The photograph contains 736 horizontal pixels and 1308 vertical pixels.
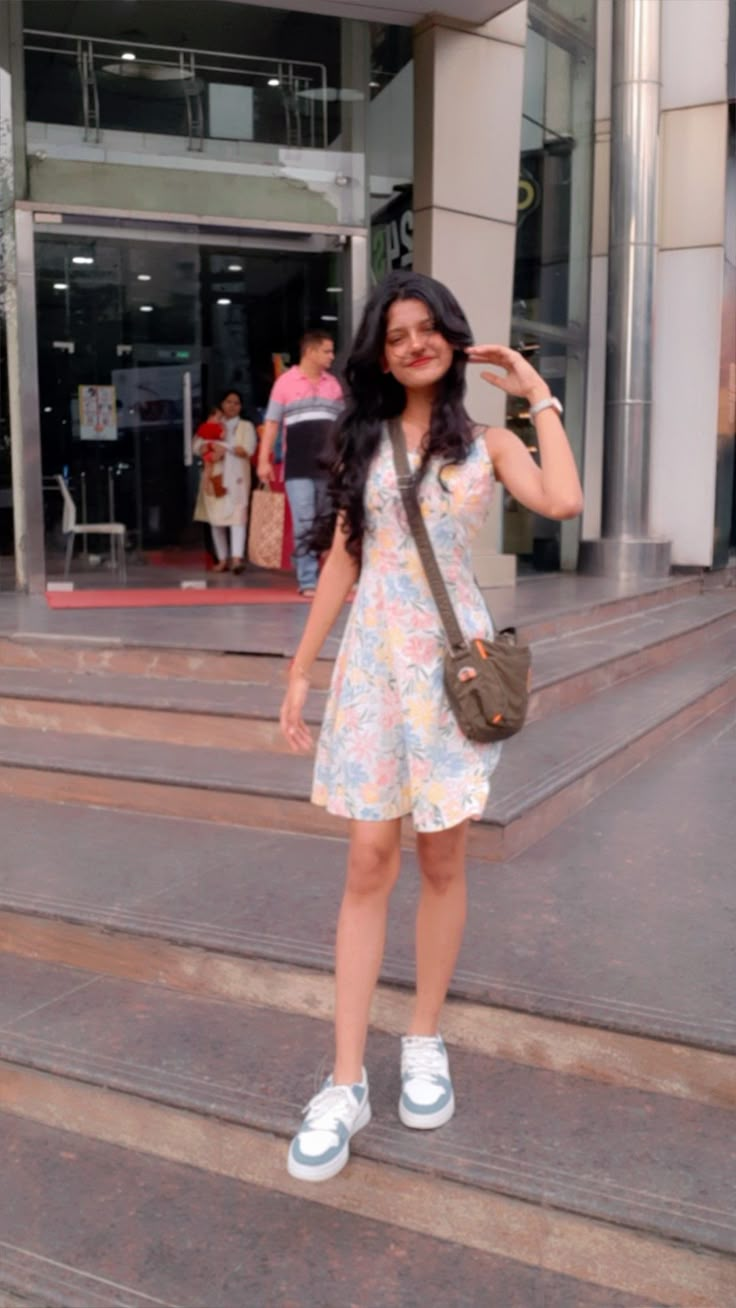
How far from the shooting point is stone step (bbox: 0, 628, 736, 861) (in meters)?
4.34

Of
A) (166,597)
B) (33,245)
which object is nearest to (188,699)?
(166,597)

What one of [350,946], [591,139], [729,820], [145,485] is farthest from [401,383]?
[591,139]

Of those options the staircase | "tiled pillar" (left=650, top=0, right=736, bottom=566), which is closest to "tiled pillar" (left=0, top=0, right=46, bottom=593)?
the staircase

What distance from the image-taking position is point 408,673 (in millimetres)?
2613

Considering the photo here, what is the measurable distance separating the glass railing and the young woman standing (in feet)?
24.7

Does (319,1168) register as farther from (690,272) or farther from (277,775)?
(690,272)

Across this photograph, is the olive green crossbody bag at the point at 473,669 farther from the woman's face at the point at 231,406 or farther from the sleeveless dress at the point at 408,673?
the woman's face at the point at 231,406

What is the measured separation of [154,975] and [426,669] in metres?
1.46

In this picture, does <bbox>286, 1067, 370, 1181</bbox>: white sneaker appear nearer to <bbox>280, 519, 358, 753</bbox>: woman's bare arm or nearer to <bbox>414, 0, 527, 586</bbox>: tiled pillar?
<bbox>280, 519, 358, 753</bbox>: woman's bare arm

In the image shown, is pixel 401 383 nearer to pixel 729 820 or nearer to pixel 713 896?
pixel 713 896

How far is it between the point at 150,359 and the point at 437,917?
9.77 m

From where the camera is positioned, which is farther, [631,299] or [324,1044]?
[631,299]

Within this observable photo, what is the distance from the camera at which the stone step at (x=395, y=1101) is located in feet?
8.09

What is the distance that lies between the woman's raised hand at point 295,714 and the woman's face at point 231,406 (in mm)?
8177
